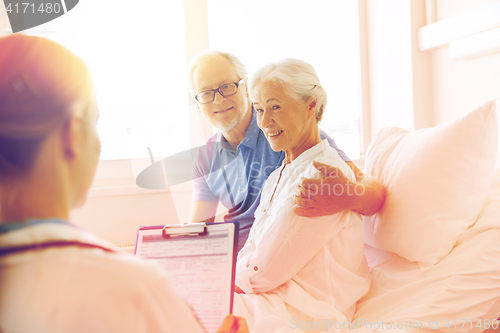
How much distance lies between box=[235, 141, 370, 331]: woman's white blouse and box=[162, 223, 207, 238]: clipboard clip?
1.37 feet

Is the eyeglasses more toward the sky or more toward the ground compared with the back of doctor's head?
more toward the sky

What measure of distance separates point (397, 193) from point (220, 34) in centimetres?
158

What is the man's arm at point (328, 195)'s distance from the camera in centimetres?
97

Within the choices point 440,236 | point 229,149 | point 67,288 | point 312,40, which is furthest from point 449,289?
point 312,40

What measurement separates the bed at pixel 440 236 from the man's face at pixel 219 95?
0.74 meters

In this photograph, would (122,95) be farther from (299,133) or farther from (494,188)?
(494,188)

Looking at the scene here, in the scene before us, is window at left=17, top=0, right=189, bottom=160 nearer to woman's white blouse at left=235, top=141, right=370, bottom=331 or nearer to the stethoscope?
woman's white blouse at left=235, top=141, right=370, bottom=331

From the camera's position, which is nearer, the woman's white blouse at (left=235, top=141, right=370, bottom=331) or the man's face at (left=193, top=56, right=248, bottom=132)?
the woman's white blouse at (left=235, top=141, right=370, bottom=331)

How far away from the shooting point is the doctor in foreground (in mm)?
303

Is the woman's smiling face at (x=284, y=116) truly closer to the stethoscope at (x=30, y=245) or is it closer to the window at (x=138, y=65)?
the window at (x=138, y=65)

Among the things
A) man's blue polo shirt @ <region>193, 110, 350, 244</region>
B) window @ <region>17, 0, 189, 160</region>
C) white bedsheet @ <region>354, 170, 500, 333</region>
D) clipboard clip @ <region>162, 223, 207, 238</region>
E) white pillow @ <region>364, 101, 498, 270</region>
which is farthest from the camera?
window @ <region>17, 0, 189, 160</region>

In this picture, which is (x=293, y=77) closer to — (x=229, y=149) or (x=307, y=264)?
(x=307, y=264)

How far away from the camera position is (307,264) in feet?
3.32

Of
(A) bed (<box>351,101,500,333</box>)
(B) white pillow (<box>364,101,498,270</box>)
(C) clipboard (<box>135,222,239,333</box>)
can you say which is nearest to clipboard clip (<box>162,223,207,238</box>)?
(C) clipboard (<box>135,222,239,333</box>)
